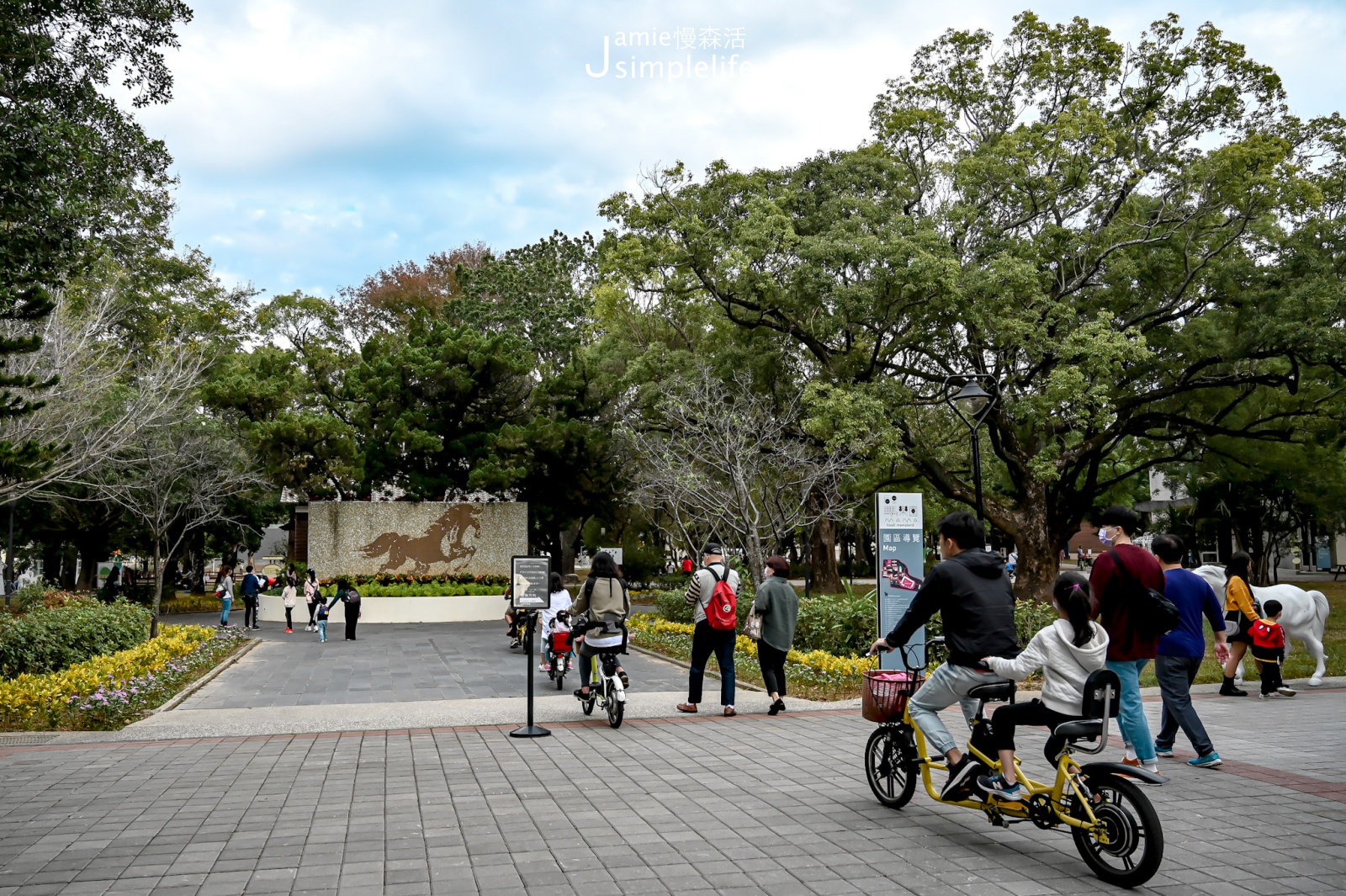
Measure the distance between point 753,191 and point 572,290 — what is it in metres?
16.9

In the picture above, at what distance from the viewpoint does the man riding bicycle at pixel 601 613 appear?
32.3 feet

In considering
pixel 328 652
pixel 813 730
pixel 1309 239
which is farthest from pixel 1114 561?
pixel 1309 239

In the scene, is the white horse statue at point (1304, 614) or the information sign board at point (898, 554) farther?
the white horse statue at point (1304, 614)

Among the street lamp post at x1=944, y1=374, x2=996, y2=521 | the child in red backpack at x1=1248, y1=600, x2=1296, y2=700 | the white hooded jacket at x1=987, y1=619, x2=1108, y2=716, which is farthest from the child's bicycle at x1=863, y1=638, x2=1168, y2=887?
the street lamp post at x1=944, y1=374, x2=996, y2=521

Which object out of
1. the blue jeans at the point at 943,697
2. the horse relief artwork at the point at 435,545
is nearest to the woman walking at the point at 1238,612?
the blue jeans at the point at 943,697

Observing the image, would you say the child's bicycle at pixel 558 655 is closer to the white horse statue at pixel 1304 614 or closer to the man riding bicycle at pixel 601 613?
the man riding bicycle at pixel 601 613

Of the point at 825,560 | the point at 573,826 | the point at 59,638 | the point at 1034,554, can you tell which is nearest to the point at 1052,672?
the point at 573,826

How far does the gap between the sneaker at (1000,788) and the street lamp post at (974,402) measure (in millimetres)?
10162

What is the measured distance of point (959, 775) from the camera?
5414 millimetres

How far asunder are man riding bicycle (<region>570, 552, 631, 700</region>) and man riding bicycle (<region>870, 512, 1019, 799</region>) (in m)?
4.54

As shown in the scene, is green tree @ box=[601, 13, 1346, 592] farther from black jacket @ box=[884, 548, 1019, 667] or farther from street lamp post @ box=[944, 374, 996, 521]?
black jacket @ box=[884, 548, 1019, 667]

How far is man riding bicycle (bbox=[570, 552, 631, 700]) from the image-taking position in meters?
9.85

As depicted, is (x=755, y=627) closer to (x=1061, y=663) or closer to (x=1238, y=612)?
(x=1061, y=663)

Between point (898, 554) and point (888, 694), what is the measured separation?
244 inches
